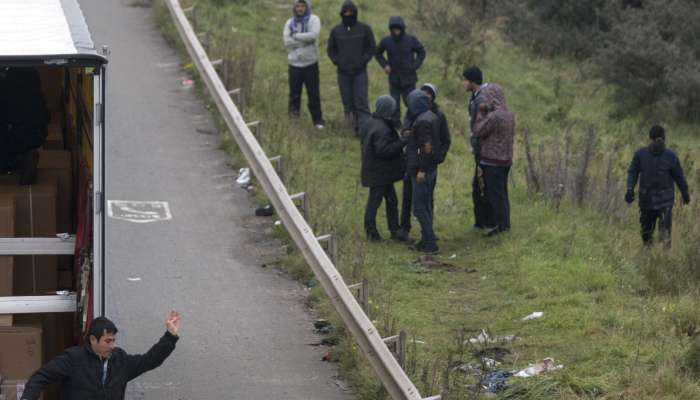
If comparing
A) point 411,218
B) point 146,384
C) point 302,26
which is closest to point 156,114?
point 302,26

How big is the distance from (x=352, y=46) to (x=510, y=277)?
5.29 meters

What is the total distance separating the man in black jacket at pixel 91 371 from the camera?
26.8 feet

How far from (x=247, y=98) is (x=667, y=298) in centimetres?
805

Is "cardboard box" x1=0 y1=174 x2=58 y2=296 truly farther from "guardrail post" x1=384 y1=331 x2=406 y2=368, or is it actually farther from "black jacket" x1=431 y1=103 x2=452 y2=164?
"black jacket" x1=431 y1=103 x2=452 y2=164

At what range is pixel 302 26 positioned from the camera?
56.9ft

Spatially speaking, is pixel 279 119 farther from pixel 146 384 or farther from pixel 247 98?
pixel 146 384

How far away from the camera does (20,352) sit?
887 cm

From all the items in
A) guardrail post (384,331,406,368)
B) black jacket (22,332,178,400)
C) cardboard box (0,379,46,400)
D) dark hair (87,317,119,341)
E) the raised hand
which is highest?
dark hair (87,317,119,341)

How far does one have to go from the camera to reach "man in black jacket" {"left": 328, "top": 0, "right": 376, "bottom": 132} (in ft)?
56.2

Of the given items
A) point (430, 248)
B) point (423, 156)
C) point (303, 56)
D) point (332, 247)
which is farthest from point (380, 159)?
point (303, 56)

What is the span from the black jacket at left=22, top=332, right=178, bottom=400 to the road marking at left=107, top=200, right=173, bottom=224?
604 cm

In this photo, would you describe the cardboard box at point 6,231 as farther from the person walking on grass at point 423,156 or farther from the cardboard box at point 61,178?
the person walking on grass at point 423,156

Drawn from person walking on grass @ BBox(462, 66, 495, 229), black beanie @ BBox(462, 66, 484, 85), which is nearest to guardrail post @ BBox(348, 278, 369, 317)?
person walking on grass @ BBox(462, 66, 495, 229)

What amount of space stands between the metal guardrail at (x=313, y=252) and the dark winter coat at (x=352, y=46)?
1.58m
